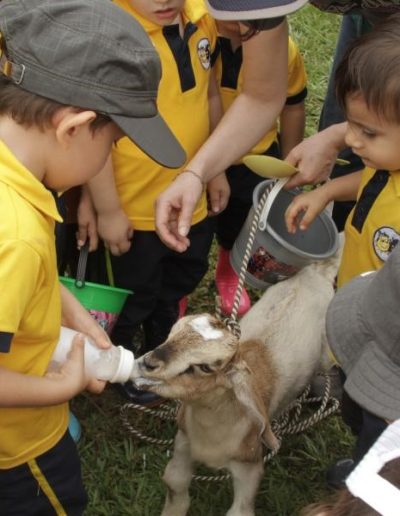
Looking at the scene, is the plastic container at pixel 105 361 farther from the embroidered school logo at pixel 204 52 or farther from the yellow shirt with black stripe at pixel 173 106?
the embroidered school logo at pixel 204 52

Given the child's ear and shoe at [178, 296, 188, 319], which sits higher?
the child's ear

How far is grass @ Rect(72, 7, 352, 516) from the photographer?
2928 mm

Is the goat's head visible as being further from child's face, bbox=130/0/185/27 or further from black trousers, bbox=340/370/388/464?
child's face, bbox=130/0/185/27

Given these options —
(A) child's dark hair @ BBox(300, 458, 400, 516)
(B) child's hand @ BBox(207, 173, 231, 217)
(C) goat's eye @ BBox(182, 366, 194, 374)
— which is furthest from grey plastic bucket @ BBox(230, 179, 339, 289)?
(A) child's dark hair @ BBox(300, 458, 400, 516)

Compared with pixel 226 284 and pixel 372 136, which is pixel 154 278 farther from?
pixel 372 136

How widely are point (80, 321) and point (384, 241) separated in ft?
3.02

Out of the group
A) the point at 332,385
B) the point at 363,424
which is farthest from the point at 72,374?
the point at 332,385

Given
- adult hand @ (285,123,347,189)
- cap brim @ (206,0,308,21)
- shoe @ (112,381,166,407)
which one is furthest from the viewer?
shoe @ (112,381,166,407)

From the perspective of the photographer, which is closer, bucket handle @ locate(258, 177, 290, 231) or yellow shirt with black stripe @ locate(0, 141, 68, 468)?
yellow shirt with black stripe @ locate(0, 141, 68, 468)

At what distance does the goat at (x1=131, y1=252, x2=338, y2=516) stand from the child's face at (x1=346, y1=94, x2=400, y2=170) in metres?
0.67

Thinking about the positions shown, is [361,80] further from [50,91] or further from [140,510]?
[140,510]

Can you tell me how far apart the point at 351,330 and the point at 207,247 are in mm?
1308

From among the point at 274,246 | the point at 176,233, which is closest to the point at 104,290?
the point at 176,233

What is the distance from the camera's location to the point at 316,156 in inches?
113
